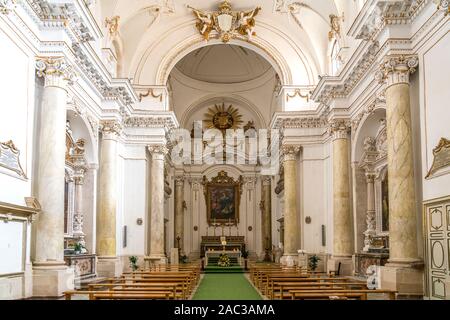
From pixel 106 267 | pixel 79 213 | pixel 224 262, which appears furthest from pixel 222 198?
pixel 79 213

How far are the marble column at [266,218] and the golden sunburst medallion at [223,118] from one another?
3984mm

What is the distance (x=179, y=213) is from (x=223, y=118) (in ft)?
22.3

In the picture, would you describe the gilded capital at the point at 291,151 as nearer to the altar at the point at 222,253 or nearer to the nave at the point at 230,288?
the nave at the point at 230,288

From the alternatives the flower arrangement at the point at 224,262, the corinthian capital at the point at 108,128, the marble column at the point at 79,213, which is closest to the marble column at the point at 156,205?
the corinthian capital at the point at 108,128

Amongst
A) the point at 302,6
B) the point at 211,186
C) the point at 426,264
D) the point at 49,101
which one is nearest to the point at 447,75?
the point at 426,264

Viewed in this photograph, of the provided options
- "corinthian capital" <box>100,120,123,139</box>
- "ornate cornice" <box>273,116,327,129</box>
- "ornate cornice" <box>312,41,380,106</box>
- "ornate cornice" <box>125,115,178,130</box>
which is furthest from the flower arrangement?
"corinthian capital" <box>100,120,123,139</box>

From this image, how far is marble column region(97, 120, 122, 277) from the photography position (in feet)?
69.6

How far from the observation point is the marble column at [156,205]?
25.2 metres

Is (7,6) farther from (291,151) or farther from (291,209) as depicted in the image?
(291,209)

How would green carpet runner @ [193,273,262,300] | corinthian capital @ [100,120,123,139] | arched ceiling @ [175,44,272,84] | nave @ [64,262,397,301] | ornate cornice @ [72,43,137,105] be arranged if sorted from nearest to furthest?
nave @ [64,262,397,301], green carpet runner @ [193,273,262,300], ornate cornice @ [72,43,137,105], corinthian capital @ [100,120,123,139], arched ceiling @ [175,44,272,84]

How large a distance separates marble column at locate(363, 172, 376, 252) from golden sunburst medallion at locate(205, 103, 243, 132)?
18.6m

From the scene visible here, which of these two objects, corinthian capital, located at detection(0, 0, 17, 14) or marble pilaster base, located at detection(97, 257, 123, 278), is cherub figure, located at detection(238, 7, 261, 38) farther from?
corinthian capital, located at detection(0, 0, 17, 14)

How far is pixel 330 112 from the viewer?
22188 millimetres

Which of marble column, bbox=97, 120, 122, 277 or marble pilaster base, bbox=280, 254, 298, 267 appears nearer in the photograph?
marble column, bbox=97, 120, 122, 277
